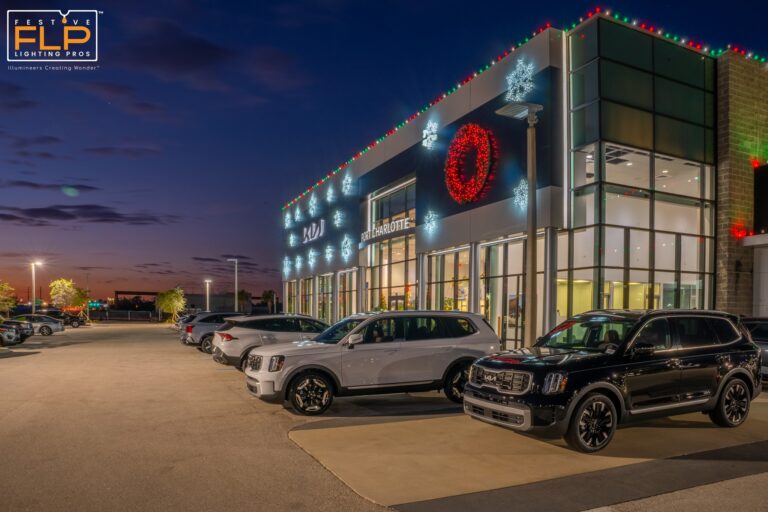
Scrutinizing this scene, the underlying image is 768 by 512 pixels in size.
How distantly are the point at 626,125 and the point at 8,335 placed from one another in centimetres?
2687

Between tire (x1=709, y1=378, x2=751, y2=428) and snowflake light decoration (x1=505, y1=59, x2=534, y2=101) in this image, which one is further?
snowflake light decoration (x1=505, y1=59, x2=534, y2=101)

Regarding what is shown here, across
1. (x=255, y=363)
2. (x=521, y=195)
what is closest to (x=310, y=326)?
(x=255, y=363)

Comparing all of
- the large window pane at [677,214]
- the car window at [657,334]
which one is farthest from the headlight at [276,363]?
the large window pane at [677,214]

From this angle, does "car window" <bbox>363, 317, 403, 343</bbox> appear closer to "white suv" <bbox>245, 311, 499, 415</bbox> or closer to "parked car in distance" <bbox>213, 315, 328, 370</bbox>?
"white suv" <bbox>245, 311, 499, 415</bbox>

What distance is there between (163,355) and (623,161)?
17.4m

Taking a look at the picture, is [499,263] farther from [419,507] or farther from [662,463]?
[419,507]

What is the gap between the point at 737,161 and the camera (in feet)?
68.6

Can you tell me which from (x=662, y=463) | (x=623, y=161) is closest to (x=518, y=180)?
(x=623, y=161)

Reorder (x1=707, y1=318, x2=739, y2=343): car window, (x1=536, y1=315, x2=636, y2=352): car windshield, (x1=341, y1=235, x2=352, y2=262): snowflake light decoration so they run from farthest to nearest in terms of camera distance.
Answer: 1. (x1=341, y1=235, x2=352, y2=262): snowflake light decoration
2. (x1=707, y1=318, x2=739, y2=343): car window
3. (x1=536, y1=315, x2=636, y2=352): car windshield

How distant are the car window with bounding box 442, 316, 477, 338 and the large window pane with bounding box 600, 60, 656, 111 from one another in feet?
34.0

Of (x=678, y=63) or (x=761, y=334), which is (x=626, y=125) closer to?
(x=678, y=63)

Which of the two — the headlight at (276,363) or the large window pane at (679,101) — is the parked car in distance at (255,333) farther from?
the large window pane at (679,101)

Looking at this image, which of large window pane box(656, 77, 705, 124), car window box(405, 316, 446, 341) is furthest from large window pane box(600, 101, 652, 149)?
car window box(405, 316, 446, 341)

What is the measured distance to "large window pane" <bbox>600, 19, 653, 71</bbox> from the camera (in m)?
18.9
